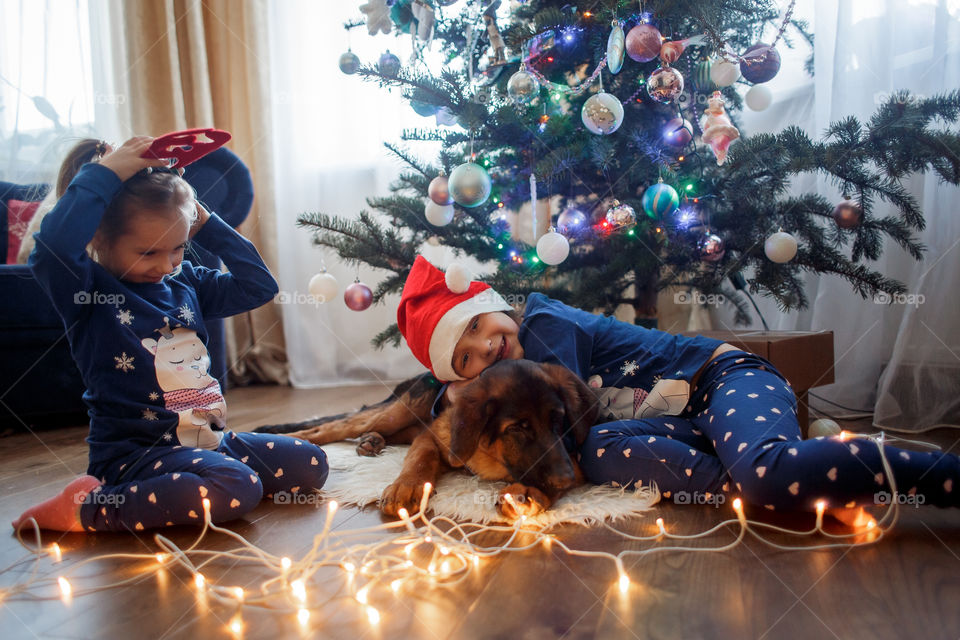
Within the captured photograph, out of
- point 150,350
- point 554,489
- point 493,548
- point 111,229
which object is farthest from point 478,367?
point 111,229

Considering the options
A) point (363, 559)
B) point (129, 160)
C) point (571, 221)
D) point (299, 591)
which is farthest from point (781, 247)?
point (129, 160)

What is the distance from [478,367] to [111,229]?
1.19 metres

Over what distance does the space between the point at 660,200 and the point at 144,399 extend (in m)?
1.87

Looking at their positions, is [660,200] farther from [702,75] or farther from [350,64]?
[350,64]

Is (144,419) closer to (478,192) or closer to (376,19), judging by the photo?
(478,192)

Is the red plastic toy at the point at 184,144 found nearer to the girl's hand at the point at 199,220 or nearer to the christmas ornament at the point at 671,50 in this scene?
the girl's hand at the point at 199,220

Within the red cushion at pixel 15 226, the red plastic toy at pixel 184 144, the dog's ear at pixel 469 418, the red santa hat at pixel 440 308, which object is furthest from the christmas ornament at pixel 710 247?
the red cushion at pixel 15 226

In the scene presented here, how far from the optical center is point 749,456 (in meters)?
1.61

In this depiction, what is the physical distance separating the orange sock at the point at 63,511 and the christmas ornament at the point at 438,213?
1.56 metres

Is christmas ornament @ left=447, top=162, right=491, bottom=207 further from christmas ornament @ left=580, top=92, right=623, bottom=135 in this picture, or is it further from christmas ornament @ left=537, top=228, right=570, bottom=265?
christmas ornament @ left=580, top=92, right=623, bottom=135

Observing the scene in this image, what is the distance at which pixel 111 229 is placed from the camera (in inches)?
69.6

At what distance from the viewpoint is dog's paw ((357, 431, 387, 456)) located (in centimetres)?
257

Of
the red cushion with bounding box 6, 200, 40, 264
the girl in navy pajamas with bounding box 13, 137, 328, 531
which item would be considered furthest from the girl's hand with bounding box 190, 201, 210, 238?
the red cushion with bounding box 6, 200, 40, 264

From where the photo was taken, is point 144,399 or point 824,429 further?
point 824,429
